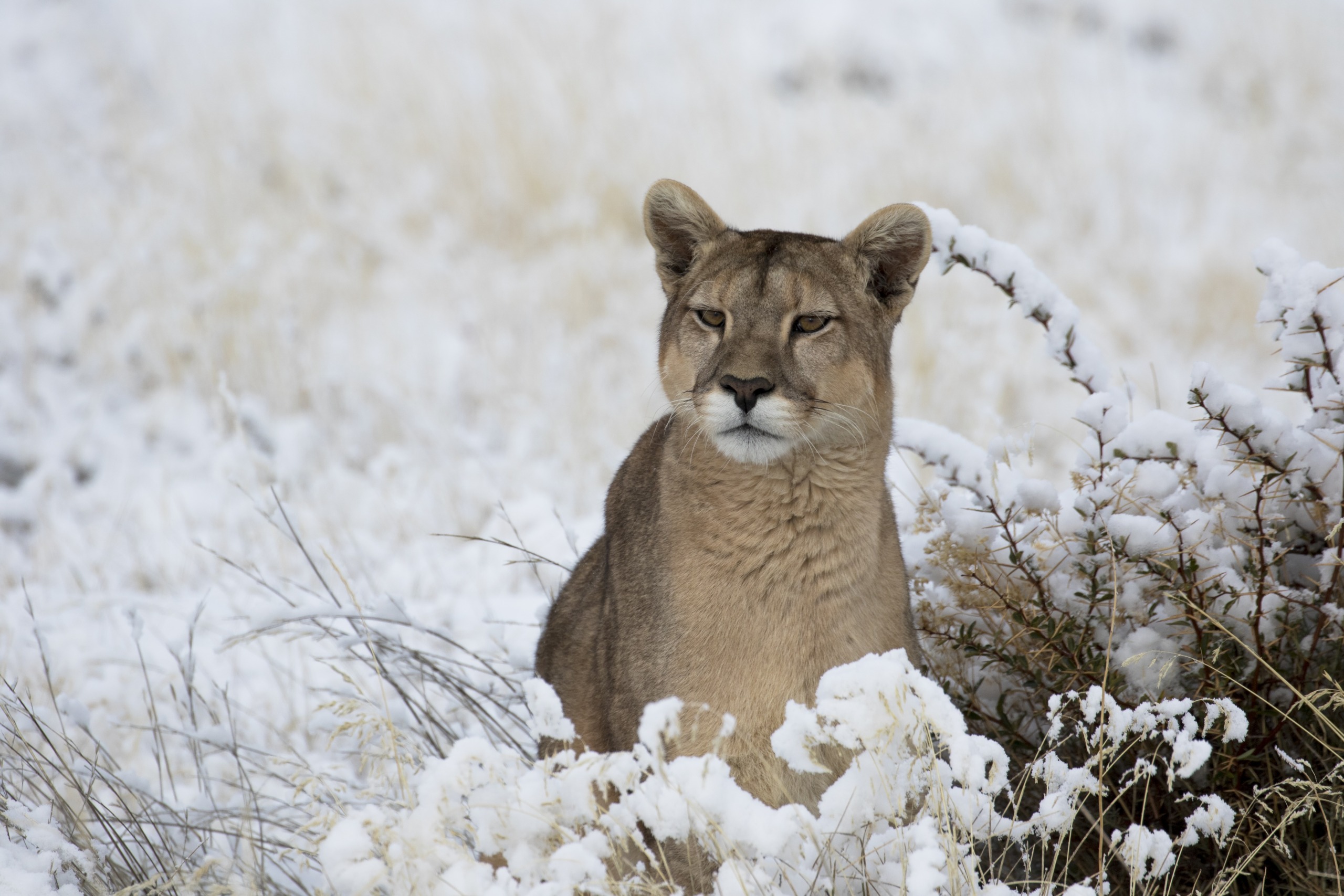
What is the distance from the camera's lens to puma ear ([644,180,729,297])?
3502 millimetres

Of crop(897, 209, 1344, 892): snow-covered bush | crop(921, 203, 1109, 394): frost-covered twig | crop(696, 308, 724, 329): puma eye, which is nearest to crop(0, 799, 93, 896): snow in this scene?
crop(696, 308, 724, 329): puma eye

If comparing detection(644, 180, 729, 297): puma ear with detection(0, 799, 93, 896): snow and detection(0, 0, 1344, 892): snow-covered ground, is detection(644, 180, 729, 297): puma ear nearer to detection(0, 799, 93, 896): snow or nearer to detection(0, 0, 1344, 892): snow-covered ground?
detection(0, 0, 1344, 892): snow-covered ground

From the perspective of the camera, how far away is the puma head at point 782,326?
2.97 meters

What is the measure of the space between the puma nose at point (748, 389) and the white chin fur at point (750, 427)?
1 centimetres

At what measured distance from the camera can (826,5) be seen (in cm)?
1524

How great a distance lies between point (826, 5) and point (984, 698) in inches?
532

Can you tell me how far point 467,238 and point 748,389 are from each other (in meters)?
7.69

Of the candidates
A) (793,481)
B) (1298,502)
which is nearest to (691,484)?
(793,481)

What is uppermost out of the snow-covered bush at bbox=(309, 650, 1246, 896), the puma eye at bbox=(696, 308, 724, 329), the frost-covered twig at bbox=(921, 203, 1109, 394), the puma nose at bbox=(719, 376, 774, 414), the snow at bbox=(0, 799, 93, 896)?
the frost-covered twig at bbox=(921, 203, 1109, 394)

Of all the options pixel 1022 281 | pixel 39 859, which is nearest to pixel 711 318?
pixel 1022 281

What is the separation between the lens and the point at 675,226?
11.8 feet

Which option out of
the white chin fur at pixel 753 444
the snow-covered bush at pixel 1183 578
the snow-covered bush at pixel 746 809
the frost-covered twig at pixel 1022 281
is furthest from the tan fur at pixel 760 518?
the snow-covered bush at pixel 746 809

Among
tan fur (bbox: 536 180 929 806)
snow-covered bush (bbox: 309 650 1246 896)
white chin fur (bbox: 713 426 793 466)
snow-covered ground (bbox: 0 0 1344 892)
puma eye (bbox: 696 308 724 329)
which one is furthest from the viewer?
snow-covered ground (bbox: 0 0 1344 892)

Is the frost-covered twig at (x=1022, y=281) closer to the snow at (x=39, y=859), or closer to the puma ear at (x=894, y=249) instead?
the puma ear at (x=894, y=249)
